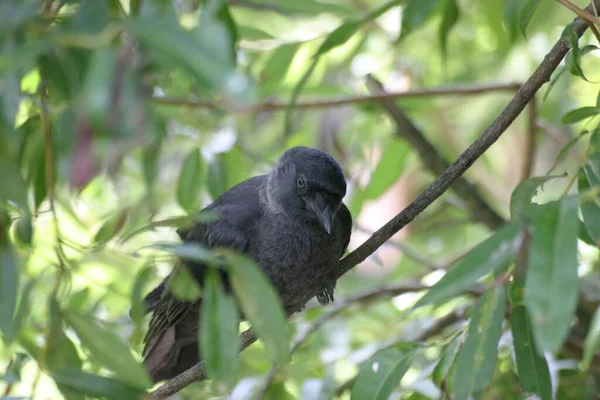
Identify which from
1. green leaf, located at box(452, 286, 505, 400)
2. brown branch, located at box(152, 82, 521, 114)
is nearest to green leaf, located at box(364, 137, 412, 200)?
brown branch, located at box(152, 82, 521, 114)

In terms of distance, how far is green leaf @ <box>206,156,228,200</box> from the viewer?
2.94 m

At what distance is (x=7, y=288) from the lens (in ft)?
4.27

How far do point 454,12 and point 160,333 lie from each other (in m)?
1.71

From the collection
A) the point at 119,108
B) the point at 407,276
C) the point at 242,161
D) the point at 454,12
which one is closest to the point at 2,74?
the point at 119,108

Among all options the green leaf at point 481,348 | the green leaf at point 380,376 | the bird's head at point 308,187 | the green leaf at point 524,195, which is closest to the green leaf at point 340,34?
the bird's head at point 308,187

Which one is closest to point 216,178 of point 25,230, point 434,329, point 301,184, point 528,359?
point 301,184

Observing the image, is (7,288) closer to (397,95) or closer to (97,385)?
(97,385)

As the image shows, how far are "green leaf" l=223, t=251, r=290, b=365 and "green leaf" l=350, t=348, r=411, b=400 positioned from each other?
76 cm

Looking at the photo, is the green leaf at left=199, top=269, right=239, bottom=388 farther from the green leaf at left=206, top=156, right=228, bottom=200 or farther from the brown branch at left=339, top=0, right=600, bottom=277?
the green leaf at left=206, top=156, right=228, bottom=200

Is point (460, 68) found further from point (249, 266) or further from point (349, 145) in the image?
point (249, 266)

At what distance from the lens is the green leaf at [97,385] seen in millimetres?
1385

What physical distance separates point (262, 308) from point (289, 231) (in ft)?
5.30

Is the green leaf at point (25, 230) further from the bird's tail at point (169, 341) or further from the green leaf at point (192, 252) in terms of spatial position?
the bird's tail at point (169, 341)

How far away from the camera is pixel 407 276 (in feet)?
13.8
